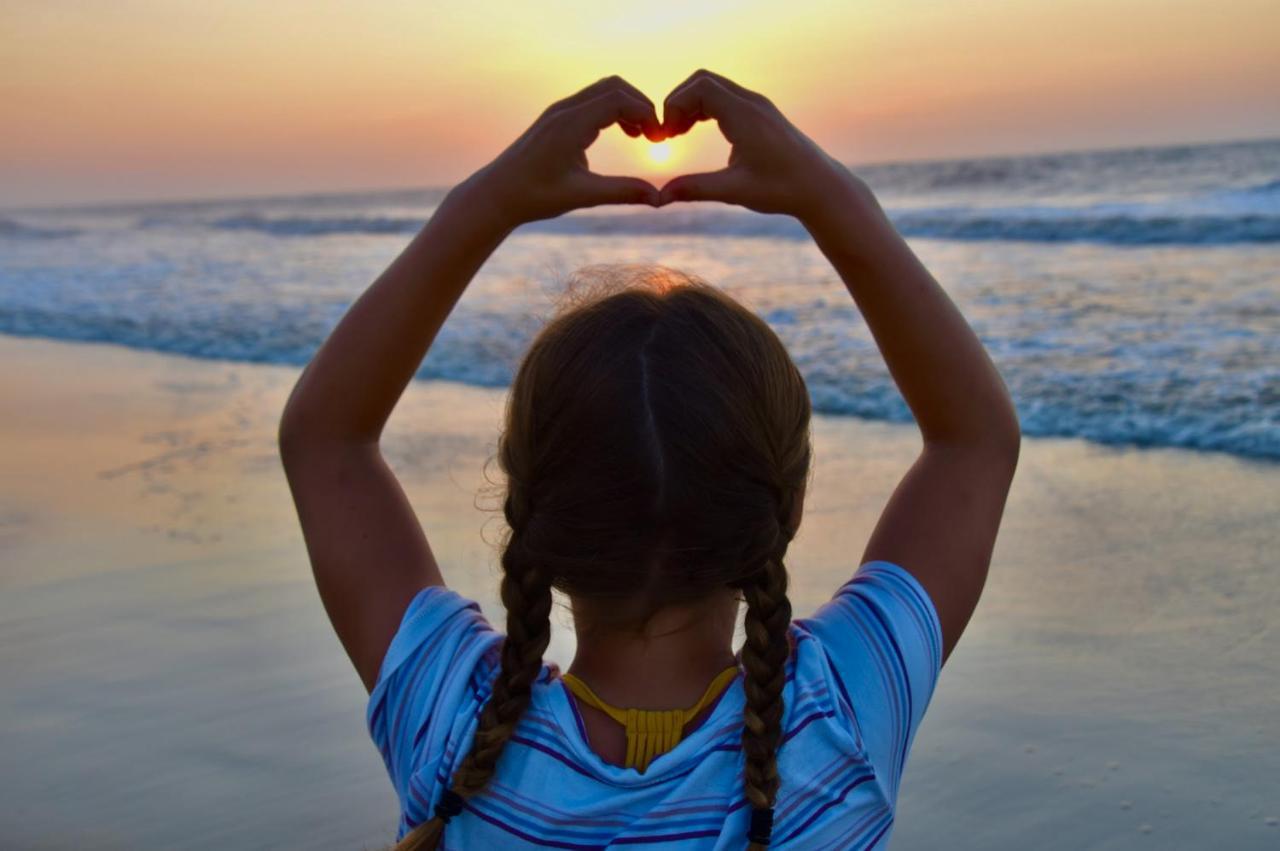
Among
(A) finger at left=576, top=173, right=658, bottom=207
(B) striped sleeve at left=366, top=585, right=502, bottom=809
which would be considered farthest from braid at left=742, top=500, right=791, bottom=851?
(A) finger at left=576, top=173, right=658, bottom=207

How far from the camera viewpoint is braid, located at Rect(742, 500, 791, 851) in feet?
4.19

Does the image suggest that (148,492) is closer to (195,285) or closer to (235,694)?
(235,694)

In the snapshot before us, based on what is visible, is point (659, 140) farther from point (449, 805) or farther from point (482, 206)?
point (449, 805)

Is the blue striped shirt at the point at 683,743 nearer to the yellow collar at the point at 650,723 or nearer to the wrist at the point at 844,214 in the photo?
the yellow collar at the point at 650,723

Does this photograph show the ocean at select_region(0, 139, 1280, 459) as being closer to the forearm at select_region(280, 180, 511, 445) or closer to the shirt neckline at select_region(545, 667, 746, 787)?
the forearm at select_region(280, 180, 511, 445)

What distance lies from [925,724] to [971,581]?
1905 mm

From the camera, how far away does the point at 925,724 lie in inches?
130

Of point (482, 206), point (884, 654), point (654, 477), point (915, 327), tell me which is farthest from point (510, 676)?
point (915, 327)

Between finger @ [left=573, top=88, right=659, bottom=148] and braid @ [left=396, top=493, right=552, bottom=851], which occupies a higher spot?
finger @ [left=573, top=88, right=659, bottom=148]

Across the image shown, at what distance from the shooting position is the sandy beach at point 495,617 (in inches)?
115

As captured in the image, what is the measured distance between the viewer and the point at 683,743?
4.32 feet

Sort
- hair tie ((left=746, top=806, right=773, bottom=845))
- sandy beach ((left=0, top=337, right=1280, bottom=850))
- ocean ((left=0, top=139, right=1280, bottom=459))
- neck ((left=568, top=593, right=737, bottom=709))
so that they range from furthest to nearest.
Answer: ocean ((left=0, top=139, right=1280, bottom=459))
sandy beach ((left=0, top=337, right=1280, bottom=850))
neck ((left=568, top=593, right=737, bottom=709))
hair tie ((left=746, top=806, right=773, bottom=845))

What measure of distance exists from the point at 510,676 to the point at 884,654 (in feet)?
1.35

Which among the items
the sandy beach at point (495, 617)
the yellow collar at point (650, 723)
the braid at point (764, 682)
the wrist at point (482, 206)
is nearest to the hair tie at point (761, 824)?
the braid at point (764, 682)
